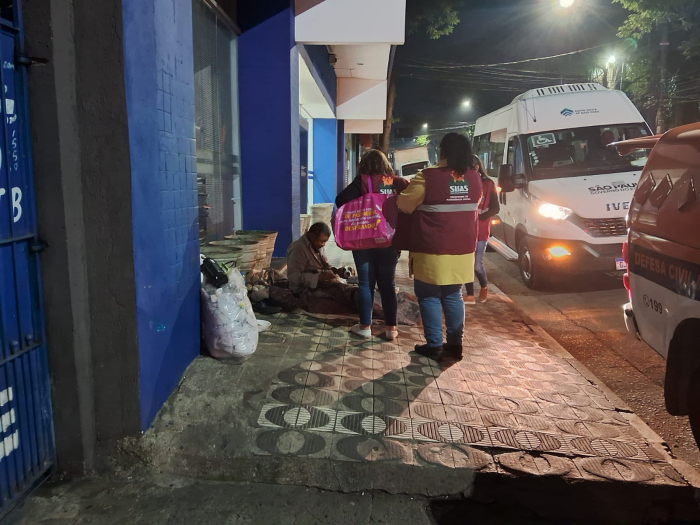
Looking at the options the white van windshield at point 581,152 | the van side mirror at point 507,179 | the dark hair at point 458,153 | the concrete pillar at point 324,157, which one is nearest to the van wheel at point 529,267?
the van side mirror at point 507,179

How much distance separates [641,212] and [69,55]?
11.2 ft

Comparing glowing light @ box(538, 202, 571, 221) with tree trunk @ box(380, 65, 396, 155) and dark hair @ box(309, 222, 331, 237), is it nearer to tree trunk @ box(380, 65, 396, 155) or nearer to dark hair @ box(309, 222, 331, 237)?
dark hair @ box(309, 222, 331, 237)

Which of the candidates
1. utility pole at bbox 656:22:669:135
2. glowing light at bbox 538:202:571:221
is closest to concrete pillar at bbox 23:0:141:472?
glowing light at bbox 538:202:571:221

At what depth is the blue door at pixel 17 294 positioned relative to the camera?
2180mm

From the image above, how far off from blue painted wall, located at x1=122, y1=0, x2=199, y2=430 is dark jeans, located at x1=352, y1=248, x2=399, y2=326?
153cm

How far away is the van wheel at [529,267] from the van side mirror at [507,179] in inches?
32.4

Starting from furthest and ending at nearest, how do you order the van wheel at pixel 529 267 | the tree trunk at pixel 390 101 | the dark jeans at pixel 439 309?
the tree trunk at pixel 390 101 < the van wheel at pixel 529 267 < the dark jeans at pixel 439 309

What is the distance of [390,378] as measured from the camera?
3.72m

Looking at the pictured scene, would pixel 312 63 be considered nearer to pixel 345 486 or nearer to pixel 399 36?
pixel 399 36

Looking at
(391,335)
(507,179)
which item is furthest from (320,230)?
(507,179)

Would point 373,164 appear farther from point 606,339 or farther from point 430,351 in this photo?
point 606,339

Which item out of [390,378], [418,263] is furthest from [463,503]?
[418,263]

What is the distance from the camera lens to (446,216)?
12.8 feet

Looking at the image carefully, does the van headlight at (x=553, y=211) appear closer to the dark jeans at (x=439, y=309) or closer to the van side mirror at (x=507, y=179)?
the van side mirror at (x=507, y=179)
